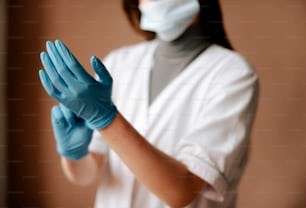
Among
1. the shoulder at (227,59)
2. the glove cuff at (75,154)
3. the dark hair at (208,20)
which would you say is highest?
the dark hair at (208,20)

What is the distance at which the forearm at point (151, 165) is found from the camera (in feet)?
1.72

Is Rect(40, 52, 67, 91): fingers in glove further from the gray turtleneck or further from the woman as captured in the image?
the gray turtleneck

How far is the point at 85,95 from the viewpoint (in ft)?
1.70

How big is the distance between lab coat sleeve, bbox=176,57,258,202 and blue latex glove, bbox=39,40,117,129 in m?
0.15

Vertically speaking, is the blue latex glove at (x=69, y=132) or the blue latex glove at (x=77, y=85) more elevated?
the blue latex glove at (x=77, y=85)

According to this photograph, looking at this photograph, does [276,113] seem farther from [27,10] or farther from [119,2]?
[27,10]

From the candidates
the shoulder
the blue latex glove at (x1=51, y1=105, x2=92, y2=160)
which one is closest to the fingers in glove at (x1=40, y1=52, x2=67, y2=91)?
the blue latex glove at (x1=51, y1=105, x2=92, y2=160)

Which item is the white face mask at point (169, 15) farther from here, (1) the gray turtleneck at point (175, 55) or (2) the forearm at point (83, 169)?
(2) the forearm at point (83, 169)

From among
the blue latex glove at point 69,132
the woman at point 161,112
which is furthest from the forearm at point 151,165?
the blue latex glove at point 69,132

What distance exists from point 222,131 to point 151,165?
134 mm

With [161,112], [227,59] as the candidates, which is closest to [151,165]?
[161,112]

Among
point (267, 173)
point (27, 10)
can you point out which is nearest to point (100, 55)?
point (27, 10)

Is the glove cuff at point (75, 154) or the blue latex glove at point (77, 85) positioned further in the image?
the glove cuff at point (75, 154)

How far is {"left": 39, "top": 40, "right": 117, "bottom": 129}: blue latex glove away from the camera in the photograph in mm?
511
